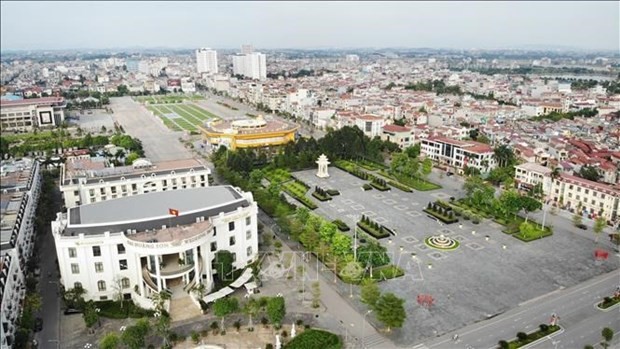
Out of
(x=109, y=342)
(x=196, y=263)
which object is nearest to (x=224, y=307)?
(x=196, y=263)

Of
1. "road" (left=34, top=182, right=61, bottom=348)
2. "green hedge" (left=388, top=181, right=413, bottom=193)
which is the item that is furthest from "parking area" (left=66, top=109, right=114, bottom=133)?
"green hedge" (left=388, top=181, right=413, bottom=193)

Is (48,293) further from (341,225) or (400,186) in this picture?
(400,186)

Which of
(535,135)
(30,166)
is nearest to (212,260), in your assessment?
(30,166)

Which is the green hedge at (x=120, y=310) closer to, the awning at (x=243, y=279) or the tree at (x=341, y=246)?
the awning at (x=243, y=279)

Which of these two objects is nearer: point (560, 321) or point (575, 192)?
point (560, 321)

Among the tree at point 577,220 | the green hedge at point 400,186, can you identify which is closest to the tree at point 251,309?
the green hedge at point 400,186

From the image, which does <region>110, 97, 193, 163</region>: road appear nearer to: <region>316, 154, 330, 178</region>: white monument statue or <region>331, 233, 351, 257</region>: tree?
<region>316, 154, 330, 178</region>: white monument statue

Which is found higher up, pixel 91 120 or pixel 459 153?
pixel 459 153
